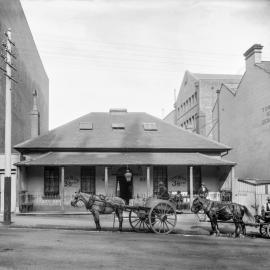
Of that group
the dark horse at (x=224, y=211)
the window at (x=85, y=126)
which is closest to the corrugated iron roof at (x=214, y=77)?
the window at (x=85, y=126)

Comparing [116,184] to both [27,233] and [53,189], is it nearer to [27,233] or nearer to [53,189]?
[53,189]

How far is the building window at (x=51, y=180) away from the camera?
27.1 metres

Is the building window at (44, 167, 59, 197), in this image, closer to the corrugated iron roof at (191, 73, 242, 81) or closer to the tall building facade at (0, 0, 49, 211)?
the tall building facade at (0, 0, 49, 211)

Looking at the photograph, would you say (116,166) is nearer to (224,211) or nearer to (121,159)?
(121,159)

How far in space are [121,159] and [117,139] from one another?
9.51 feet

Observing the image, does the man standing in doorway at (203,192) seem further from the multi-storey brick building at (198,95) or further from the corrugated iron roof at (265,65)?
the multi-storey brick building at (198,95)

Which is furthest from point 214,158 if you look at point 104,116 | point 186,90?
point 186,90

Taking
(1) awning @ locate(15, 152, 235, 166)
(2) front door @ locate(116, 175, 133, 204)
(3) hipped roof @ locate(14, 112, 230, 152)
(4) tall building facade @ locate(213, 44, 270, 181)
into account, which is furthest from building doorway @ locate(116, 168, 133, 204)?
(4) tall building facade @ locate(213, 44, 270, 181)

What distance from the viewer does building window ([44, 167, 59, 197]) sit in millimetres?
27141

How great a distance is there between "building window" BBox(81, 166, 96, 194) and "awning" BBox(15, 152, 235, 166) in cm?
107

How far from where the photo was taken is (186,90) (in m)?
55.2

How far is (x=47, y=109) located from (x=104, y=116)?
32.6 m

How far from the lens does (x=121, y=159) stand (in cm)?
2595

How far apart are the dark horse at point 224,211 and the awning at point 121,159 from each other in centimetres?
896
